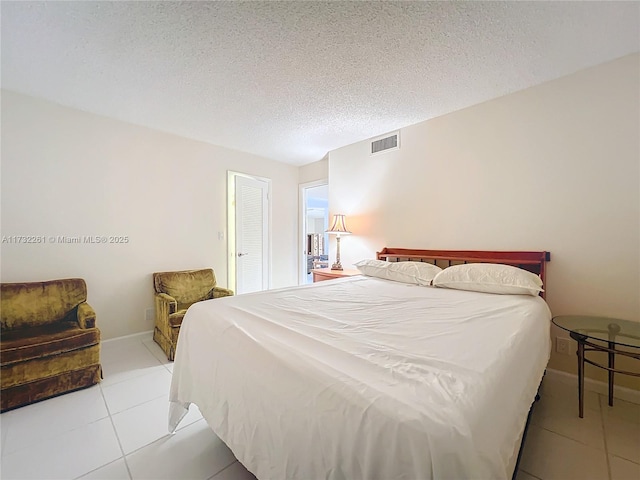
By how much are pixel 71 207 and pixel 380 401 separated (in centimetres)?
348

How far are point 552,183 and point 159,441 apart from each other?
3.42m

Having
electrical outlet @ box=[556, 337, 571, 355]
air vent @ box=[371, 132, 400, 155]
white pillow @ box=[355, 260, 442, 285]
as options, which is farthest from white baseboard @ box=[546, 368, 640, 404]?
air vent @ box=[371, 132, 400, 155]

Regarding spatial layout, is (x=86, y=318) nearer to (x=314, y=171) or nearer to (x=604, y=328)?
(x=314, y=171)

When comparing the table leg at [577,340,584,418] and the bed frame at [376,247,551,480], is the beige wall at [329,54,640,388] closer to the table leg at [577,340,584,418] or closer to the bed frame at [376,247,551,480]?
Result: the bed frame at [376,247,551,480]

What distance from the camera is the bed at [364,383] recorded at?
0.67 m

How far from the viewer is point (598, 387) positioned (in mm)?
2055

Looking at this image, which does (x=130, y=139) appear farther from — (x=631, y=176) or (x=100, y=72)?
(x=631, y=176)

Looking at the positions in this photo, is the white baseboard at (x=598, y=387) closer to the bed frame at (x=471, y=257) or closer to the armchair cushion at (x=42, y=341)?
the bed frame at (x=471, y=257)

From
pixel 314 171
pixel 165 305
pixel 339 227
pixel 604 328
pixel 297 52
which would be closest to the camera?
pixel 604 328

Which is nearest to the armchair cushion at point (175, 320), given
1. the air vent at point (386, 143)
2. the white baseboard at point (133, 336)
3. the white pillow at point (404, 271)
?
the white baseboard at point (133, 336)

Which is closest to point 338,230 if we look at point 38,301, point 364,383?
point 364,383

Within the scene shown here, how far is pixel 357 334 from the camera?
124 cm

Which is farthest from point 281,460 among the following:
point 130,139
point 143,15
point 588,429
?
point 130,139

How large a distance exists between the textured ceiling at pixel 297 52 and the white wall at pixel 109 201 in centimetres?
32
